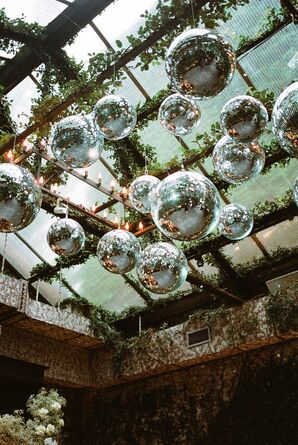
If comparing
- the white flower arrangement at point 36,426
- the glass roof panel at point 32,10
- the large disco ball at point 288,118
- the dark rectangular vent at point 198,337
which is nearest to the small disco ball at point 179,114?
the large disco ball at point 288,118

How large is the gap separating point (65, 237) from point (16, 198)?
1.16 m

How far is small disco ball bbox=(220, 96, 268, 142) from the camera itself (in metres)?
2.34

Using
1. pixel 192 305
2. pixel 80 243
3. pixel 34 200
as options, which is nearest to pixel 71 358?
pixel 192 305

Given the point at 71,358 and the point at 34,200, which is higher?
the point at 71,358

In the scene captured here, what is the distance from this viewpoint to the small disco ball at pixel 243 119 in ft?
7.68

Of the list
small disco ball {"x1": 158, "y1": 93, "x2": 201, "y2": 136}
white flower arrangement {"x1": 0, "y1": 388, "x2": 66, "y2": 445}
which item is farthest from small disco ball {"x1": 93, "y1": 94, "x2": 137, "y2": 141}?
white flower arrangement {"x1": 0, "y1": 388, "x2": 66, "y2": 445}

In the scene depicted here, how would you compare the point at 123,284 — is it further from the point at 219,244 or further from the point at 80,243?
the point at 80,243

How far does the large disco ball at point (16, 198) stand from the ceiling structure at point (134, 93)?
1810mm

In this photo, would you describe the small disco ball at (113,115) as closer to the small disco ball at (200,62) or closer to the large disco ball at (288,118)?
the small disco ball at (200,62)

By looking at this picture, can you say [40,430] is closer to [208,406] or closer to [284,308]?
[208,406]

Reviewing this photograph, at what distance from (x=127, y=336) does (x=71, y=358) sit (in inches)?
37.2

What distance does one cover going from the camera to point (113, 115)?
8.59ft

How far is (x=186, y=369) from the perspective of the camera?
281 inches

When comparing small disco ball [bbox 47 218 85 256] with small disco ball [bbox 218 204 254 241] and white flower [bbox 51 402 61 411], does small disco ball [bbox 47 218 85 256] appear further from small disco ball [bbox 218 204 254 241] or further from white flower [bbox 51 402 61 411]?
white flower [bbox 51 402 61 411]
